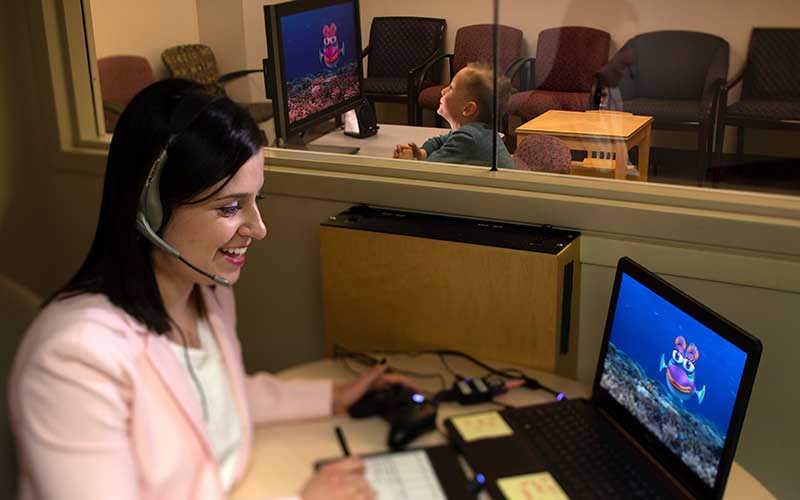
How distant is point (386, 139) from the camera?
2.07m

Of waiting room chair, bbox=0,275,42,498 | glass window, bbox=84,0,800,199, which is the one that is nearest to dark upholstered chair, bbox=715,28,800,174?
glass window, bbox=84,0,800,199

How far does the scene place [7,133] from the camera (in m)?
2.45

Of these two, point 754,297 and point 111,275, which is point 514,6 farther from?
point 111,275

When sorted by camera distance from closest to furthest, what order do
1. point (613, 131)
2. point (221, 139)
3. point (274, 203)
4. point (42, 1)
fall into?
point (221, 139)
point (613, 131)
point (274, 203)
point (42, 1)

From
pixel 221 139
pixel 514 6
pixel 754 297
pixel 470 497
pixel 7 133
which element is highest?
pixel 514 6

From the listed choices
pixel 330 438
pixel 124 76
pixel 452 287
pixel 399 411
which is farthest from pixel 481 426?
pixel 124 76

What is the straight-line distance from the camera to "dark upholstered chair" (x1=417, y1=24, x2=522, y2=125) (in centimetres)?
190

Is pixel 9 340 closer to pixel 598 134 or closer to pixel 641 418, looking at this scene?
pixel 641 418

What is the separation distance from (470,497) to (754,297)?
718mm

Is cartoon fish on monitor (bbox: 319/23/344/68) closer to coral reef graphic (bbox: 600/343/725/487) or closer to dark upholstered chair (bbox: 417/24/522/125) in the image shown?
dark upholstered chair (bbox: 417/24/522/125)

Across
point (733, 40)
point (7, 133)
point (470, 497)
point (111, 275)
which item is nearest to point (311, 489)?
point (470, 497)

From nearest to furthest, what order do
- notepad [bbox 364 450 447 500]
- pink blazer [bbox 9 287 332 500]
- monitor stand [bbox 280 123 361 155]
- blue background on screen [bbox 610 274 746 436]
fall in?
pink blazer [bbox 9 287 332 500] → blue background on screen [bbox 610 274 746 436] → notepad [bbox 364 450 447 500] → monitor stand [bbox 280 123 361 155]

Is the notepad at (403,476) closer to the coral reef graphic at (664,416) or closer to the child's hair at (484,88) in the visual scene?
the coral reef graphic at (664,416)

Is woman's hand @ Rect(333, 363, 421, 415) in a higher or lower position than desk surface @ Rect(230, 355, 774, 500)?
higher
